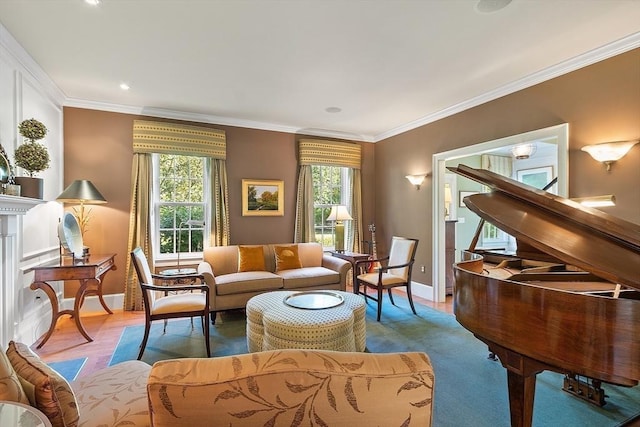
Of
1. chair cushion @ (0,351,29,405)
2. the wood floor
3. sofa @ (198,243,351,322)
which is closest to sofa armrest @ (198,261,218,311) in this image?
sofa @ (198,243,351,322)

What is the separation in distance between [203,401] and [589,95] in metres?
3.83

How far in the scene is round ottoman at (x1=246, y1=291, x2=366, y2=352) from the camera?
243 centimetres

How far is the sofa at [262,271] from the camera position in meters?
3.68

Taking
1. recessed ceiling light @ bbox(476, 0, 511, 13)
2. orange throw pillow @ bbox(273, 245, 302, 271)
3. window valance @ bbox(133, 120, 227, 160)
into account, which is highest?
recessed ceiling light @ bbox(476, 0, 511, 13)

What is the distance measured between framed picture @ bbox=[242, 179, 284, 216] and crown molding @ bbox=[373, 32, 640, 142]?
2563mm

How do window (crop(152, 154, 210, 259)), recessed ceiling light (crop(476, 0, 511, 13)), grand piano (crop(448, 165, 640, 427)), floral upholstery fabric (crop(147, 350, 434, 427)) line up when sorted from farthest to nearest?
1. window (crop(152, 154, 210, 259))
2. recessed ceiling light (crop(476, 0, 511, 13))
3. grand piano (crop(448, 165, 640, 427))
4. floral upholstery fabric (crop(147, 350, 434, 427))

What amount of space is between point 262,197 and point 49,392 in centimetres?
411

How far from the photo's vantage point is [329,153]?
543cm

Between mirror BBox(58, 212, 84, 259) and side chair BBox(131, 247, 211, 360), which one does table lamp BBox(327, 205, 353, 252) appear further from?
mirror BBox(58, 212, 84, 259)

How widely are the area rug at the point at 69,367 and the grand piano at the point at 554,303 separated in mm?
2983

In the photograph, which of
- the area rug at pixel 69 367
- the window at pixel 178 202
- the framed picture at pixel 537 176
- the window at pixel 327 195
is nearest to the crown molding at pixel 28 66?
the window at pixel 178 202

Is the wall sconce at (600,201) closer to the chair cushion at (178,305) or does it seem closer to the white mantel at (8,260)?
the chair cushion at (178,305)

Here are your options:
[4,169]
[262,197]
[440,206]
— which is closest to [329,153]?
[262,197]

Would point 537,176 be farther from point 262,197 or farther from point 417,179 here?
point 262,197
